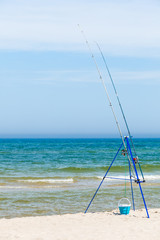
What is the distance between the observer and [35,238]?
745 centimetres

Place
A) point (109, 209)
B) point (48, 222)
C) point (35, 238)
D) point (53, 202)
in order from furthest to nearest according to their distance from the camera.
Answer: point (53, 202), point (109, 209), point (48, 222), point (35, 238)

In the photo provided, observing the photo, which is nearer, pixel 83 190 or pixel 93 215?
pixel 93 215

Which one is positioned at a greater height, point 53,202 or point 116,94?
point 116,94

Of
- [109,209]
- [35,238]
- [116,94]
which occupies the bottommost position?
[109,209]

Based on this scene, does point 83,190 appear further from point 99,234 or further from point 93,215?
point 99,234

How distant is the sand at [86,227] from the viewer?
299 inches

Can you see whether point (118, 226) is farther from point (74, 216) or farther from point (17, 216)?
point (17, 216)

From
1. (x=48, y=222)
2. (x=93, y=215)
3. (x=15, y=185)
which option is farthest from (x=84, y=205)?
(x=15, y=185)

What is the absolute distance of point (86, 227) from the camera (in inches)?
333

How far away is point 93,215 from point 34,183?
860cm

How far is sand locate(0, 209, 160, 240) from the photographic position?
7605mm

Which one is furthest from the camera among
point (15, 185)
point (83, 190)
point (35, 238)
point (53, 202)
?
point (15, 185)

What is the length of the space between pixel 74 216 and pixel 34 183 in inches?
339

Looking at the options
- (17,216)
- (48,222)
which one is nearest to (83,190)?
(17,216)
